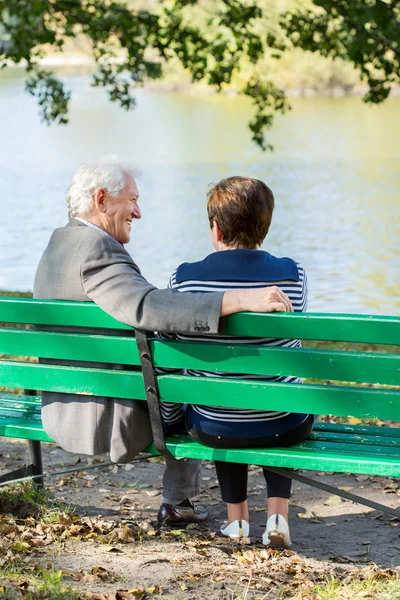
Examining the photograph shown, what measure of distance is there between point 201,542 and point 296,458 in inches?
28.4

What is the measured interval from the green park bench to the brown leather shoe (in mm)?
561

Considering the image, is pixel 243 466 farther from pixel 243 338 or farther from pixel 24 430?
pixel 24 430

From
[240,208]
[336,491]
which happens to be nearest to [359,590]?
[336,491]

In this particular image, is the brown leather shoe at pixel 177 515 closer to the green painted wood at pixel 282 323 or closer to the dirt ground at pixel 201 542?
the dirt ground at pixel 201 542

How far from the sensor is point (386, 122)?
37.5 metres

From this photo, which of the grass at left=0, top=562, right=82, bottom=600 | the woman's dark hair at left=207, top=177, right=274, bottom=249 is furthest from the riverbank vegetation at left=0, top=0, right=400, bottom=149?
the grass at left=0, top=562, right=82, bottom=600

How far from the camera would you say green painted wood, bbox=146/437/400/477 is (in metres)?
3.34

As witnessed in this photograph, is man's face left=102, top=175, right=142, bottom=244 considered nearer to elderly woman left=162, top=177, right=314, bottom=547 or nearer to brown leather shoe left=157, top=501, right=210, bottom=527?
elderly woman left=162, top=177, right=314, bottom=547

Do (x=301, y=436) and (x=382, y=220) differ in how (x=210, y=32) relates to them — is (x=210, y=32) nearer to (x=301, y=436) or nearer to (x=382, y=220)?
(x=382, y=220)

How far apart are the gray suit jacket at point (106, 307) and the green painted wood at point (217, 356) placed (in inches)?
4.2

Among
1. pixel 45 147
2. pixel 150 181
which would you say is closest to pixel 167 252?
pixel 150 181

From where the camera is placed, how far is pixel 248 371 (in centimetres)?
333

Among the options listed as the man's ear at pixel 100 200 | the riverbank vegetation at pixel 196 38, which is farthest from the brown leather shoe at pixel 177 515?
the riverbank vegetation at pixel 196 38

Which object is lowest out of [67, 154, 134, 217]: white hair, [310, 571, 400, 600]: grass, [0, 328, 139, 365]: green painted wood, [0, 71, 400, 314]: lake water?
[0, 71, 400, 314]: lake water
